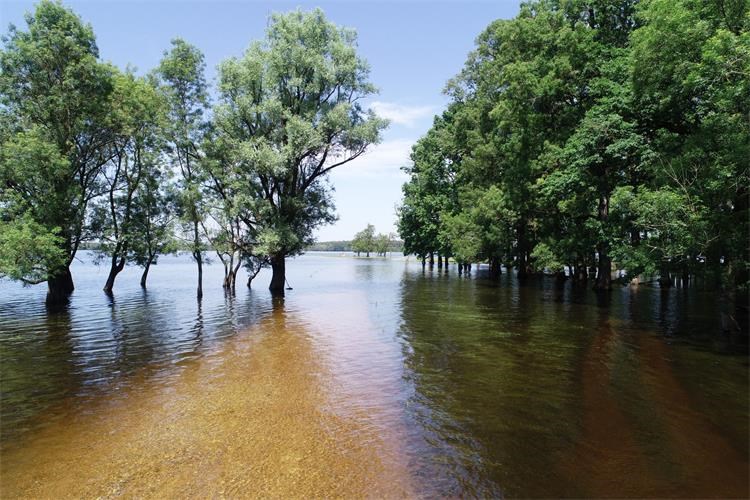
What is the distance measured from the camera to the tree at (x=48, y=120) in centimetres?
2373

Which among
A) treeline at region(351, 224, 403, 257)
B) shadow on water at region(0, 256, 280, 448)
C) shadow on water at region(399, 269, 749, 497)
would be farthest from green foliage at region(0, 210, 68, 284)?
treeline at region(351, 224, 403, 257)

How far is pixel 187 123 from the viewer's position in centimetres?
3109

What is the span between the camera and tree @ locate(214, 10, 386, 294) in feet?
95.7

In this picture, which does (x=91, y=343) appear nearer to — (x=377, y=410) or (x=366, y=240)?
(x=377, y=410)

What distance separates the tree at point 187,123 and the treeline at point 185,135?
86mm

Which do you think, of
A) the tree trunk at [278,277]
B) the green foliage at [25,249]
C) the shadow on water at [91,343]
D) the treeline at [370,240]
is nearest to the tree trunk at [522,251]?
the tree trunk at [278,277]

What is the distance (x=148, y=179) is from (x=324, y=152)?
56.7 ft

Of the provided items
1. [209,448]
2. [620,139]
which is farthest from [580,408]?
[620,139]

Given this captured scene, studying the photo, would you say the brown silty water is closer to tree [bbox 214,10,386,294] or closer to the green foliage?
the green foliage

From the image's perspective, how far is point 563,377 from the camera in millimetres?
11625

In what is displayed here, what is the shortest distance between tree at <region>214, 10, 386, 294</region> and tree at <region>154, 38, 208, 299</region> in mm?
2434

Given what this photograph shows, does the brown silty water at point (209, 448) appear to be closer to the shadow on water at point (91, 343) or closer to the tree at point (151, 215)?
the shadow on water at point (91, 343)

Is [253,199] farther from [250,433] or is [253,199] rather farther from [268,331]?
[250,433]

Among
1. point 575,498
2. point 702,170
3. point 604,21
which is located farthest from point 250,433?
point 604,21
